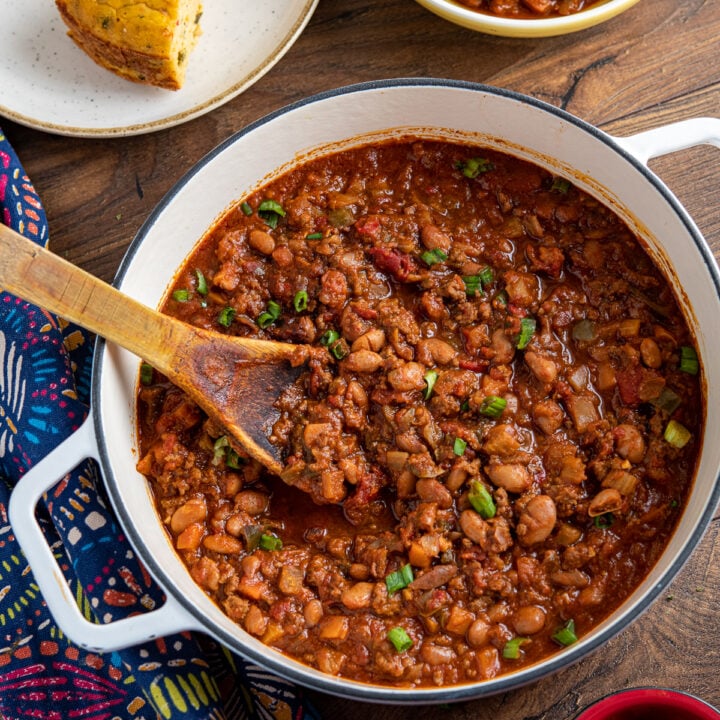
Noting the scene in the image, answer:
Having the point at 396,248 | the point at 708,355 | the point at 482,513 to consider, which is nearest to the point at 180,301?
the point at 396,248

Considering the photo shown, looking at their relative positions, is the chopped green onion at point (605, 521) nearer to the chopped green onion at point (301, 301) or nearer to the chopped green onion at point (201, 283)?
the chopped green onion at point (301, 301)

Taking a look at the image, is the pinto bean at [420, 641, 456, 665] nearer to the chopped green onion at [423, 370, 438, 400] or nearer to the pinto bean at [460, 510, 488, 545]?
the pinto bean at [460, 510, 488, 545]

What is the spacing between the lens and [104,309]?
11.3 ft

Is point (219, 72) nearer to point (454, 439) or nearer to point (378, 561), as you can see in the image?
point (454, 439)

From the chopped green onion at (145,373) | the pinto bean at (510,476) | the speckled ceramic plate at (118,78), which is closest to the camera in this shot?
the pinto bean at (510,476)

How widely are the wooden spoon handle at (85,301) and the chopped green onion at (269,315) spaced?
40 cm

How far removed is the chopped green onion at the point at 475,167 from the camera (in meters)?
3.97

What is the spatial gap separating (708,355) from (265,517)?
6.37 feet

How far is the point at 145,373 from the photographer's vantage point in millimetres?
3926

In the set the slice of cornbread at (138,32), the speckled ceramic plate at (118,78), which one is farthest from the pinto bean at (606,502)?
the slice of cornbread at (138,32)

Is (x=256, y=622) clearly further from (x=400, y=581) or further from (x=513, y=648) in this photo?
(x=513, y=648)

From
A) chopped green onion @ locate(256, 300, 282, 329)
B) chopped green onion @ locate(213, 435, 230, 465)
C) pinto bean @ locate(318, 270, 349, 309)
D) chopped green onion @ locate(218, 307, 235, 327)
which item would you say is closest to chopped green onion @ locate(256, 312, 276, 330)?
chopped green onion @ locate(256, 300, 282, 329)

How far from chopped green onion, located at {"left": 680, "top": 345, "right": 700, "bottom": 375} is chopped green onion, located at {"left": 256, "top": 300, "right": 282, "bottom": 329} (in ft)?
5.59

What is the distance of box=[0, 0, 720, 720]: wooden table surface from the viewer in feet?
13.8
